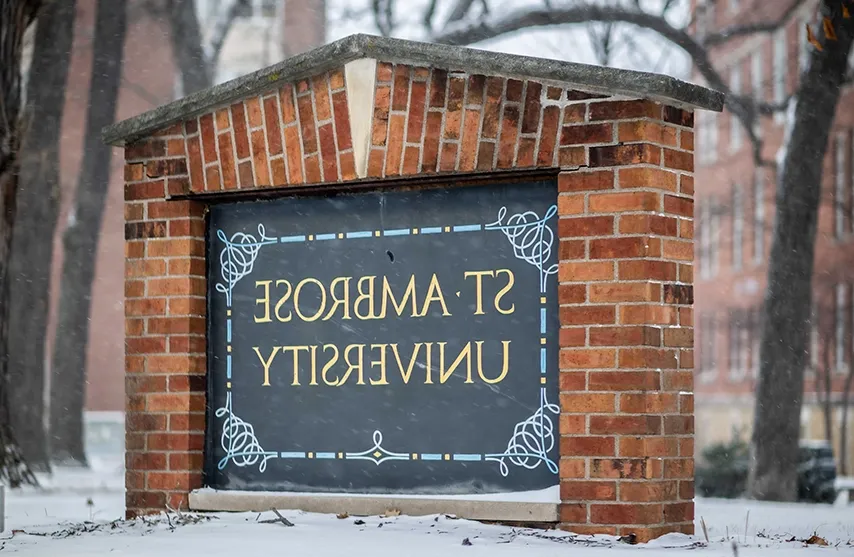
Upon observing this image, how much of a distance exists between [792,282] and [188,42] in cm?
919

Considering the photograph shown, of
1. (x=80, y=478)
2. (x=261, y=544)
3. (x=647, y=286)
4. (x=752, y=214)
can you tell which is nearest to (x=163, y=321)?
(x=261, y=544)

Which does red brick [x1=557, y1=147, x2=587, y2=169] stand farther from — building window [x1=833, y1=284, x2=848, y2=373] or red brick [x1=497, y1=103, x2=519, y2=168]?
building window [x1=833, y1=284, x2=848, y2=373]

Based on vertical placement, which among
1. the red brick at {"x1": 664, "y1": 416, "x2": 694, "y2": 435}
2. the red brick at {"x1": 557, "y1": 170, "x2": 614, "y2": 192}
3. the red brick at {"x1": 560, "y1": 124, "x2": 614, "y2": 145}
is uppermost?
the red brick at {"x1": 560, "y1": 124, "x2": 614, "y2": 145}

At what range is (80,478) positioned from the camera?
13219mm

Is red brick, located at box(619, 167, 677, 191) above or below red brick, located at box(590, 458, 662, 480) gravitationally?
above

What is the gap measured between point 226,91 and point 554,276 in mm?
1877

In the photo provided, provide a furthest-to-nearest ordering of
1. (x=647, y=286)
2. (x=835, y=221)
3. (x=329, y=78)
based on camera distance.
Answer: (x=835, y=221) < (x=329, y=78) < (x=647, y=286)

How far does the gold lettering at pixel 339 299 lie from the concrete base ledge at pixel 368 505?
88 cm

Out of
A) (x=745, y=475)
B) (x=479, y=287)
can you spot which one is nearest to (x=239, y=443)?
(x=479, y=287)

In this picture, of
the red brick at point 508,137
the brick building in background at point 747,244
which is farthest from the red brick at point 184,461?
the brick building in background at point 747,244

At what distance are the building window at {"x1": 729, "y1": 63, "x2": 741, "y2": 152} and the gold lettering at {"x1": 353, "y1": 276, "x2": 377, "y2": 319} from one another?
1120 inches

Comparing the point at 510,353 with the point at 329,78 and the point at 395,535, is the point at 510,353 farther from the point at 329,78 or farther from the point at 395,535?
the point at 329,78

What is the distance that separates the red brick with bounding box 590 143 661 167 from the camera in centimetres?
595

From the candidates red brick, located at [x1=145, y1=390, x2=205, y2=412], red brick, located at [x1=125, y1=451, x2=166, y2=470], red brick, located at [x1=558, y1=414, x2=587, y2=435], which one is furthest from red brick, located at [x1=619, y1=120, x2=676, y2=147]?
red brick, located at [x1=125, y1=451, x2=166, y2=470]
